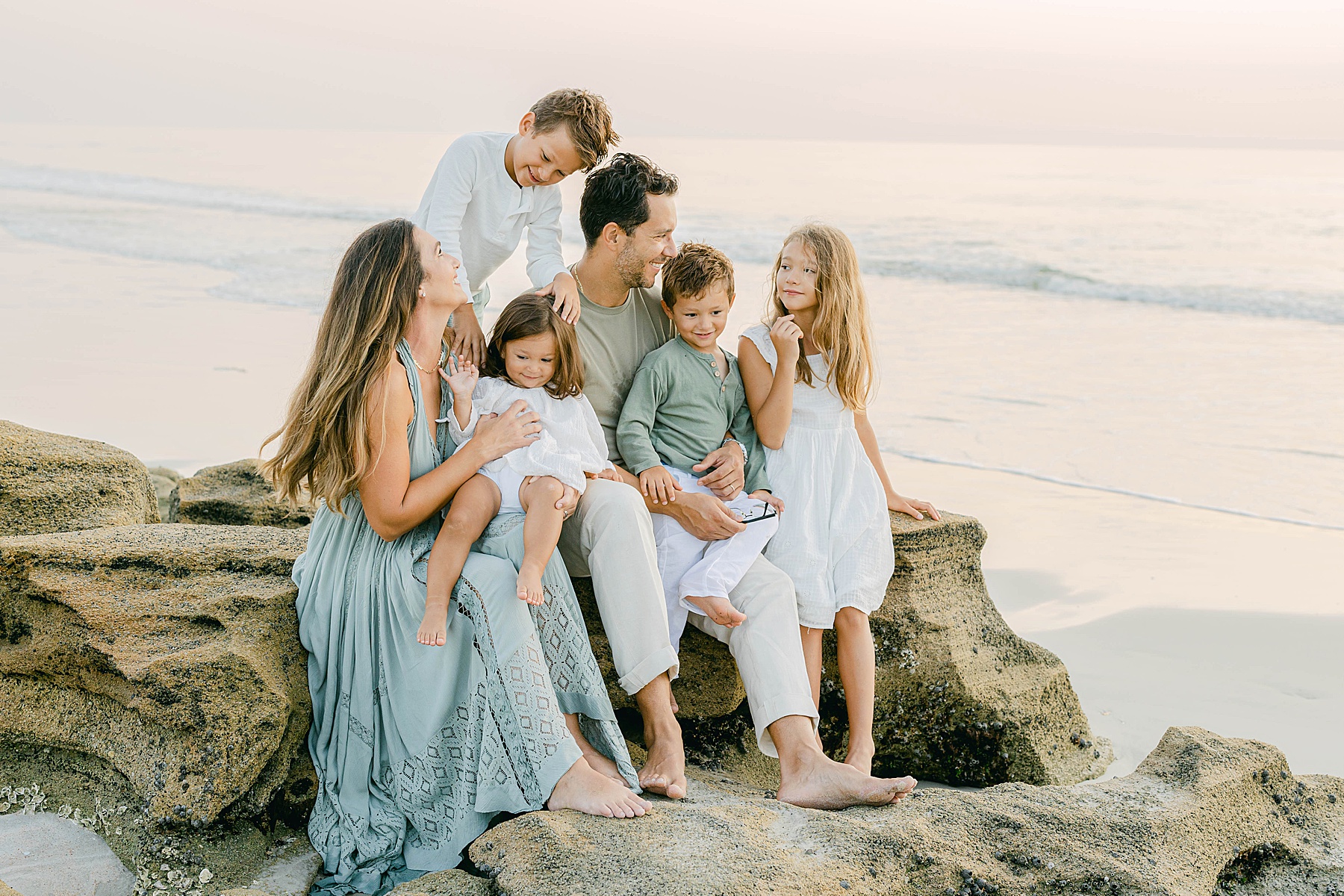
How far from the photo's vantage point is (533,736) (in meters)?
2.83

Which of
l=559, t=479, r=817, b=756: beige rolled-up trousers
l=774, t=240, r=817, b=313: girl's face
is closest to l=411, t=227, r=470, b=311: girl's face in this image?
l=559, t=479, r=817, b=756: beige rolled-up trousers

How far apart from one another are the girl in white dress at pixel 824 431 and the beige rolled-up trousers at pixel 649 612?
9.8 inches

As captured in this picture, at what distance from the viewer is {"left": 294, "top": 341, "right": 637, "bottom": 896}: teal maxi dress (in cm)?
288

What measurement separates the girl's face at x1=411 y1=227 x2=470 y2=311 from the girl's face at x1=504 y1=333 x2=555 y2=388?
26cm

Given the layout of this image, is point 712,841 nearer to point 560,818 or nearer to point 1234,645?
point 560,818

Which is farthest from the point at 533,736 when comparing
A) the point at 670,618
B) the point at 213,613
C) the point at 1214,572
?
the point at 1214,572

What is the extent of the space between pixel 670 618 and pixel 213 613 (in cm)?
135

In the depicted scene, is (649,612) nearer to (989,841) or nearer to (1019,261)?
(989,841)

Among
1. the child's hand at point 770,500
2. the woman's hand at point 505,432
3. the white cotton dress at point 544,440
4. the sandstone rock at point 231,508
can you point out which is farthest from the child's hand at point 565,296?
the sandstone rock at point 231,508

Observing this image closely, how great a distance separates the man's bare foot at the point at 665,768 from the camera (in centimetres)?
298

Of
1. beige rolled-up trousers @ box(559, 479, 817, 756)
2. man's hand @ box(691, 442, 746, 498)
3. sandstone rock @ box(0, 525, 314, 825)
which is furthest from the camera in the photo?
man's hand @ box(691, 442, 746, 498)

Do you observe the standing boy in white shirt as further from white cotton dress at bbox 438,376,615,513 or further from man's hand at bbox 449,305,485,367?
white cotton dress at bbox 438,376,615,513

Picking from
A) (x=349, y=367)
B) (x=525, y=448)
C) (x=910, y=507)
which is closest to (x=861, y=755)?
(x=910, y=507)

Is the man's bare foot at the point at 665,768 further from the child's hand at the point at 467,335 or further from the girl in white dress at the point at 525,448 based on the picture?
the child's hand at the point at 467,335
